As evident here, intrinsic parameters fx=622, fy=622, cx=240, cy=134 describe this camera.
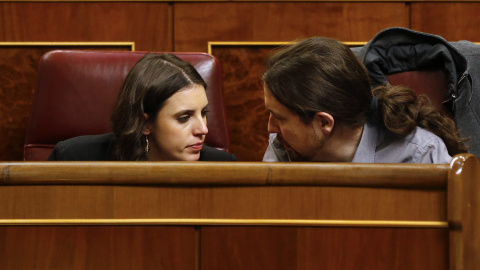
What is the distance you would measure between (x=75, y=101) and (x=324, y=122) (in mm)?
454

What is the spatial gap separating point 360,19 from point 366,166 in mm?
863

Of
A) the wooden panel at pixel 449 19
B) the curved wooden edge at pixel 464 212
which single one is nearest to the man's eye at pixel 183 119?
the curved wooden edge at pixel 464 212

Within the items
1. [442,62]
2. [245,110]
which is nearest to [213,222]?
[442,62]

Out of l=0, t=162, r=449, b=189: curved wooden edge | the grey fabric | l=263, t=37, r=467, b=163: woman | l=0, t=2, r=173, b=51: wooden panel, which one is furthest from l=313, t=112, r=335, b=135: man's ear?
l=0, t=2, r=173, b=51: wooden panel

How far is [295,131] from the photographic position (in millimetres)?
831

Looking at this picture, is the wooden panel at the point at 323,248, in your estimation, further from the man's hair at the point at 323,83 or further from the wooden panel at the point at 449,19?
the wooden panel at the point at 449,19

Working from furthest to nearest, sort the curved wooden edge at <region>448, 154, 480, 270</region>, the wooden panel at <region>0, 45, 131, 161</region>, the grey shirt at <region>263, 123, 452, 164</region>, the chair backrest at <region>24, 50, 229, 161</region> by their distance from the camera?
the wooden panel at <region>0, 45, 131, 161</region>, the chair backrest at <region>24, 50, 229, 161</region>, the grey shirt at <region>263, 123, 452, 164</region>, the curved wooden edge at <region>448, 154, 480, 270</region>

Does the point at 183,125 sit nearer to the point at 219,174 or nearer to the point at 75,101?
the point at 75,101

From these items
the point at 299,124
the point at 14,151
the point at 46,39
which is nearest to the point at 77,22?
the point at 46,39

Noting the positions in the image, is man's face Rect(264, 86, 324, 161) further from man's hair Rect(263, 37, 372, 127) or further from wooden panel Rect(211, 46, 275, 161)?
wooden panel Rect(211, 46, 275, 161)

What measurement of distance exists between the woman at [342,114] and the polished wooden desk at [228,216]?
0.26 metres

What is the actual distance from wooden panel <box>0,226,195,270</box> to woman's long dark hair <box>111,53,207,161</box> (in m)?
0.45

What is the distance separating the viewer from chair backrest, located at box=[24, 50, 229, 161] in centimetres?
105

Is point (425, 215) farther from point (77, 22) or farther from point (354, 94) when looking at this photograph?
point (77, 22)
